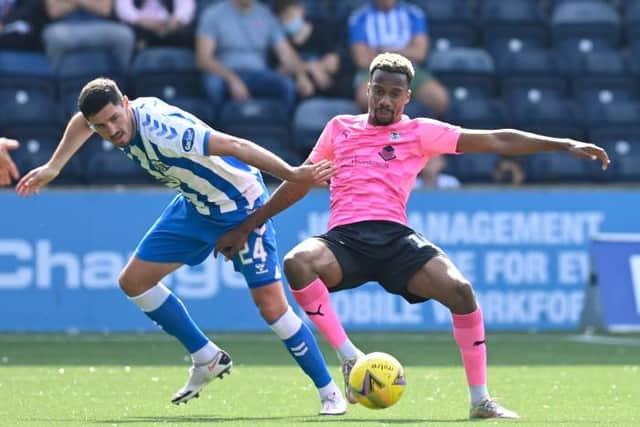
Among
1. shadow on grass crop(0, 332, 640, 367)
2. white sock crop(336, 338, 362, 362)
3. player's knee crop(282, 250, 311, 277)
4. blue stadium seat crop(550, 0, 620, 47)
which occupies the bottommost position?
shadow on grass crop(0, 332, 640, 367)

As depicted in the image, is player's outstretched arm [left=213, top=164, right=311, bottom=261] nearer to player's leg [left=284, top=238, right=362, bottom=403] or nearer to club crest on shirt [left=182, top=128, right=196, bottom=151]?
player's leg [left=284, top=238, right=362, bottom=403]

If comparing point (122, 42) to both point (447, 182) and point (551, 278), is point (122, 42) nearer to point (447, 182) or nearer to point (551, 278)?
point (447, 182)

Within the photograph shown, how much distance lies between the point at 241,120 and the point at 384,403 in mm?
8749

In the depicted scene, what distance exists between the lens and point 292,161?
654 inches

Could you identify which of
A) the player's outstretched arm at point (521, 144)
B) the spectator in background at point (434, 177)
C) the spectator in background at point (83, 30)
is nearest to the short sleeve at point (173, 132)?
the player's outstretched arm at point (521, 144)

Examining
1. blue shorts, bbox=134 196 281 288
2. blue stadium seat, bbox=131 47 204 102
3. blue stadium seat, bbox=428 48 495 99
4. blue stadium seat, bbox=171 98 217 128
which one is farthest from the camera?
blue stadium seat, bbox=428 48 495 99

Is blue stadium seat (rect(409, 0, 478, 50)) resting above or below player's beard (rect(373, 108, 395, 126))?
above

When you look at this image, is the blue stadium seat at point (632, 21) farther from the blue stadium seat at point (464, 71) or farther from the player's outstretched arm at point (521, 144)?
the player's outstretched arm at point (521, 144)

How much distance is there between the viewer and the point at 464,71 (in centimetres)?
1836

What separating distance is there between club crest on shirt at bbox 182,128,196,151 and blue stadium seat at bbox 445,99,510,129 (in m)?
8.59

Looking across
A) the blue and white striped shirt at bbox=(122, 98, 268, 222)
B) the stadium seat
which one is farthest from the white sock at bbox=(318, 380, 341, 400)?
the stadium seat

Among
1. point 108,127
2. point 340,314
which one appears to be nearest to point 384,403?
point 108,127

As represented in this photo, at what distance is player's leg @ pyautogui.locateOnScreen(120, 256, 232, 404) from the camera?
9867 mm

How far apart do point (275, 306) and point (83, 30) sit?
28.6 feet
